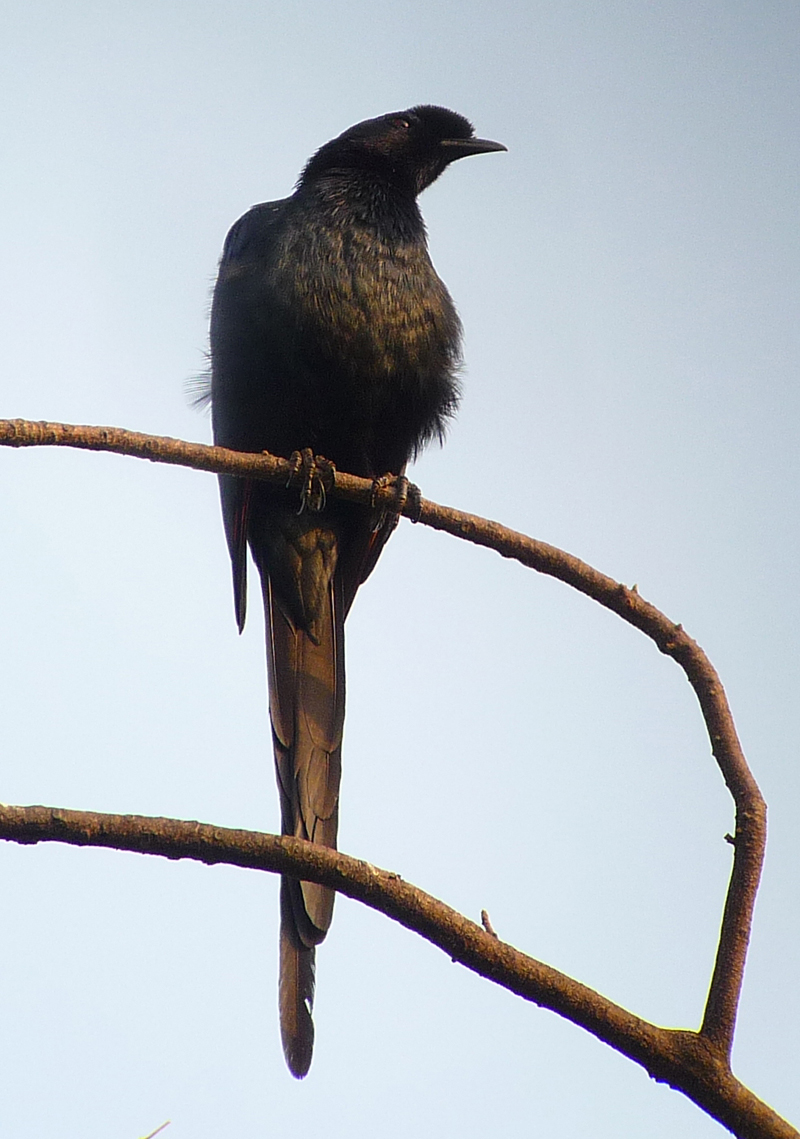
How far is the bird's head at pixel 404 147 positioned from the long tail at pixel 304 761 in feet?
5.44

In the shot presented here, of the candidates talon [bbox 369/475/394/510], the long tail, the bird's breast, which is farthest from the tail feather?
the bird's breast

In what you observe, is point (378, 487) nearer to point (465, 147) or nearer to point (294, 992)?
point (294, 992)

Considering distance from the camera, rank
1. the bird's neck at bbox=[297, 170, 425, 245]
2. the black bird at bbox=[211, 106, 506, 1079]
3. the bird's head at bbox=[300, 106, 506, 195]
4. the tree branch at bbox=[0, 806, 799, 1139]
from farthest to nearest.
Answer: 1. the bird's head at bbox=[300, 106, 506, 195]
2. the bird's neck at bbox=[297, 170, 425, 245]
3. the black bird at bbox=[211, 106, 506, 1079]
4. the tree branch at bbox=[0, 806, 799, 1139]

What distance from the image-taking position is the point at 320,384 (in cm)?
420

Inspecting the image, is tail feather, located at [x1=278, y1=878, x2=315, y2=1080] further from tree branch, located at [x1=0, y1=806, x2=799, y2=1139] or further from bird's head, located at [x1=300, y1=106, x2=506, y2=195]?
bird's head, located at [x1=300, y1=106, x2=506, y2=195]

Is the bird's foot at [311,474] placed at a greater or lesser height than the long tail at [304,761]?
greater

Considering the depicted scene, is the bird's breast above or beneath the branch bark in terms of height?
above

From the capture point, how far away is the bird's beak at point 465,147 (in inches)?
204

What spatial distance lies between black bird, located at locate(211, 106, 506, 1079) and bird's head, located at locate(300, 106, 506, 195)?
0.60ft

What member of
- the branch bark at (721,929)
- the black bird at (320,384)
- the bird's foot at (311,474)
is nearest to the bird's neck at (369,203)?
the black bird at (320,384)

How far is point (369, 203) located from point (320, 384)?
0.85 meters

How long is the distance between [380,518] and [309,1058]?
1909 millimetres

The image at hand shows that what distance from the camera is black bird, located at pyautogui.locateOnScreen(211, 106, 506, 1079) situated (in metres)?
4.14

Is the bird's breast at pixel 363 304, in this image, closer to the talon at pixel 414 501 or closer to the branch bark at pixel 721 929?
the talon at pixel 414 501
